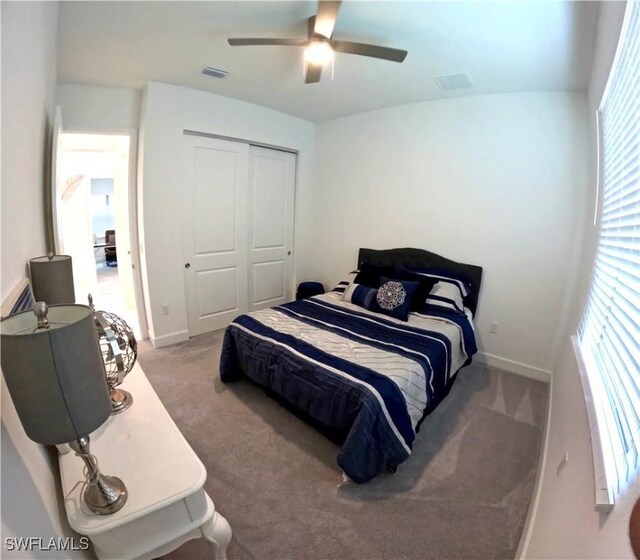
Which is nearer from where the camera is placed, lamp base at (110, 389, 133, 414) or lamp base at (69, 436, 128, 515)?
lamp base at (69, 436, 128, 515)

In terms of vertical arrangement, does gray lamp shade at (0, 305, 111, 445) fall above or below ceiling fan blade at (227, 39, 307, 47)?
below

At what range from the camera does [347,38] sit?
78.2 inches

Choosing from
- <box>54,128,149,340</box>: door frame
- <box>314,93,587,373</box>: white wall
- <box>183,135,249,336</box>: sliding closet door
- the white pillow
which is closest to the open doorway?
<box>54,128,149,340</box>: door frame

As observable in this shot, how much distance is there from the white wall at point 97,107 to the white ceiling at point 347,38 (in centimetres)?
9

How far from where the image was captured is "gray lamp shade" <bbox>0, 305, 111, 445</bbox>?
0.52 m

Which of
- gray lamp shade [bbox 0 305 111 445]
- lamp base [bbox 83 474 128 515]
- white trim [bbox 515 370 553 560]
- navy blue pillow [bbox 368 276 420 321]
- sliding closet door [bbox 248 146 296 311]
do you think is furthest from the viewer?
sliding closet door [bbox 248 146 296 311]

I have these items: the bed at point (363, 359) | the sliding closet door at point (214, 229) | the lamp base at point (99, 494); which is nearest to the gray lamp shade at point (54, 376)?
the lamp base at point (99, 494)

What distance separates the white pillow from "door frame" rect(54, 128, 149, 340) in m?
3.05

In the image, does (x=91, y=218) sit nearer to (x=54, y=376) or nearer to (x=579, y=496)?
(x=54, y=376)

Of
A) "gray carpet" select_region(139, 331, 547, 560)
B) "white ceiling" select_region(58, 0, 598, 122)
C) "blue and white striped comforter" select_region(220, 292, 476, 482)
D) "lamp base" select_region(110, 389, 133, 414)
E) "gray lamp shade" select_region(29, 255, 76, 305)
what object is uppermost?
"white ceiling" select_region(58, 0, 598, 122)

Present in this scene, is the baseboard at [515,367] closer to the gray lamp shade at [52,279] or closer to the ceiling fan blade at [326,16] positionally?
the ceiling fan blade at [326,16]

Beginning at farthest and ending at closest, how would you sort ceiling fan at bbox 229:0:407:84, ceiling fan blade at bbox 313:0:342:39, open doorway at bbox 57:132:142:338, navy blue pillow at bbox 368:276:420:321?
1. open doorway at bbox 57:132:142:338
2. navy blue pillow at bbox 368:276:420:321
3. ceiling fan at bbox 229:0:407:84
4. ceiling fan blade at bbox 313:0:342:39

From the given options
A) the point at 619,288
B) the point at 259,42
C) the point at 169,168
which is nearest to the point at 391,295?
the point at 619,288

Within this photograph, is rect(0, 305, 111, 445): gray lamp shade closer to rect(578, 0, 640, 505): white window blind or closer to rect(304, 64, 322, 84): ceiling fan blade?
rect(578, 0, 640, 505): white window blind
